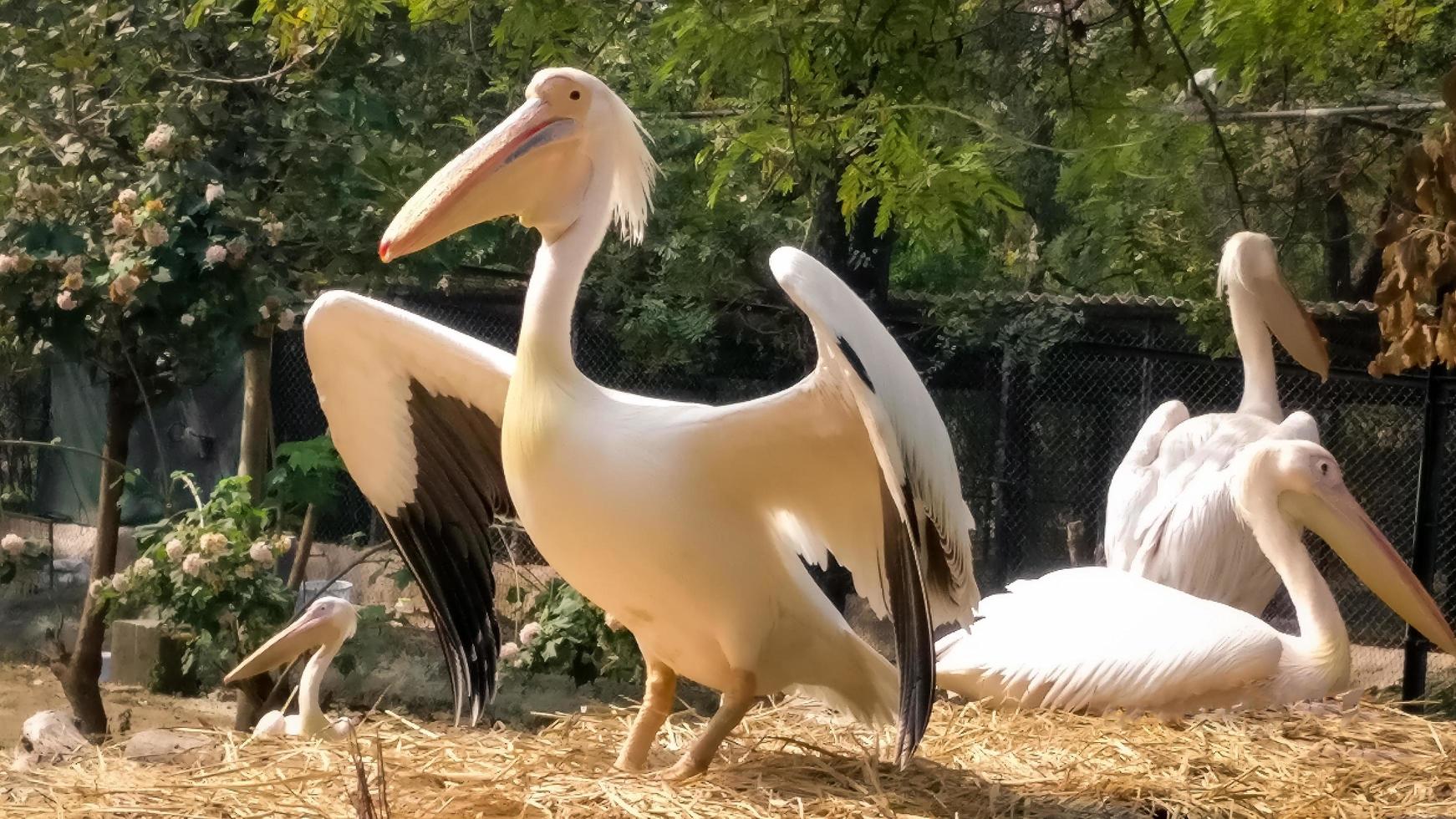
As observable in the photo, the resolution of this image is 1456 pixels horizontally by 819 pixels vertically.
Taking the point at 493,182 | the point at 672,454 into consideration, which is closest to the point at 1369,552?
the point at 672,454

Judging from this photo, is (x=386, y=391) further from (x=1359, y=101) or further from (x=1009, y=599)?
(x=1359, y=101)

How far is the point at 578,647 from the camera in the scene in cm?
433

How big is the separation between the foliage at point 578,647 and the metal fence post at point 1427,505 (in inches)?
95.9

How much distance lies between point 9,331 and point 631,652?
2084mm

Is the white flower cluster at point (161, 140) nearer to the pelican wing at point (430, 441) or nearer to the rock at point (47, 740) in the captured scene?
the rock at point (47, 740)

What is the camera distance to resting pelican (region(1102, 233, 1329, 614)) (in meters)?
3.95

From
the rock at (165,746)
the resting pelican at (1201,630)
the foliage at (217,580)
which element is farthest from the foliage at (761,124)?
the rock at (165,746)

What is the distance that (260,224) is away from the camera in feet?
13.3

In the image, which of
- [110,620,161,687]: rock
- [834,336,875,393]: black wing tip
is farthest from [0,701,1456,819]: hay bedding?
[110,620,161,687]: rock

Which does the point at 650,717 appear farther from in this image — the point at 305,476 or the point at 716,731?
the point at 305,476

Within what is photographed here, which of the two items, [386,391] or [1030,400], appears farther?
[1030,400]

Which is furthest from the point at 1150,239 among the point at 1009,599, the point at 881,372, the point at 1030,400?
the point at 881,372

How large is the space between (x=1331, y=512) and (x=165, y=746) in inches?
115

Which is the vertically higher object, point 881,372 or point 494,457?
point 881,372
